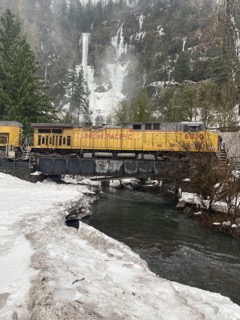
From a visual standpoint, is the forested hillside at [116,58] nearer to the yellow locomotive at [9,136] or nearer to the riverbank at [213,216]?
the yellow locomotive at [9,136]

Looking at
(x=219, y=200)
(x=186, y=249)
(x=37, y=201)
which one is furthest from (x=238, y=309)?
(x=219, y=200)

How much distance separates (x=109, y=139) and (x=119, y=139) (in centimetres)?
88

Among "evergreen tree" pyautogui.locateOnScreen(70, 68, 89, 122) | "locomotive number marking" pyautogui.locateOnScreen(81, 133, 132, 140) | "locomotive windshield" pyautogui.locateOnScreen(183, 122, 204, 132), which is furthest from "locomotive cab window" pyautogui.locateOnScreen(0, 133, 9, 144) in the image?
"evergreen tree" pyautogui.locateOnScreen(70, 68, 89, 122)

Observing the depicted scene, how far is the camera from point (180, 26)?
86312 millimetres

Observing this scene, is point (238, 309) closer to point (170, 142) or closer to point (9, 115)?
point (170, 142)

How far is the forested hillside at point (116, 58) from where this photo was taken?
149ft

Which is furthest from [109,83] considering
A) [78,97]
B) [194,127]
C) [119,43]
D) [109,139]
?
[194,127]

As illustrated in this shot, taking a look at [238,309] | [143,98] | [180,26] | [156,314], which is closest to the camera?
[156,314]

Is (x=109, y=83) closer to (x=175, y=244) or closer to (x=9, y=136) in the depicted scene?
(x=9, y=136)

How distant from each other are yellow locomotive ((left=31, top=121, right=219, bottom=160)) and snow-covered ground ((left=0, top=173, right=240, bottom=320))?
18.3 m

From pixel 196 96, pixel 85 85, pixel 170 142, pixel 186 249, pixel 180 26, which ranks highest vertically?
pixel 180 26

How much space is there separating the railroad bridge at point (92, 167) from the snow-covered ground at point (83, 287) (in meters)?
16.2

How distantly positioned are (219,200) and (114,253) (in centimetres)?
1106

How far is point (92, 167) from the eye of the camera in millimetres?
23734
